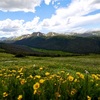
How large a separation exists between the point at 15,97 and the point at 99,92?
80.6 inches

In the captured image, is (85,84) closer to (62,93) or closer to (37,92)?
(62,93)

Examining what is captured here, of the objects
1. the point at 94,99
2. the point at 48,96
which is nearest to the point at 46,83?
the point at 48,96

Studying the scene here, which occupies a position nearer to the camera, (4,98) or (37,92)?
(37,92)

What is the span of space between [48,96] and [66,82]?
0.96 meters

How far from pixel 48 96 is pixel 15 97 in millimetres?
864

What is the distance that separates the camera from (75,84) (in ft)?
22.5

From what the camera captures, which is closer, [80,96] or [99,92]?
[80,96]

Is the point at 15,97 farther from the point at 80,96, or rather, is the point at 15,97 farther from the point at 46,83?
the point at 80,96

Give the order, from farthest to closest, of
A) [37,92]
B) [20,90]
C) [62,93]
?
1. [20,90]
2. [62,93]
3. [37,92]

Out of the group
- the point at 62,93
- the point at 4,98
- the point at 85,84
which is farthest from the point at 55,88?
the point at 4,98

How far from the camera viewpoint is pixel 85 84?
21.9 feet

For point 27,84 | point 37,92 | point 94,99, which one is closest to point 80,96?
point 94,99

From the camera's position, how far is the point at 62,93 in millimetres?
6195

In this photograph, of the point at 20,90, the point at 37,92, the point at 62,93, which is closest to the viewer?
the point at 37,92
